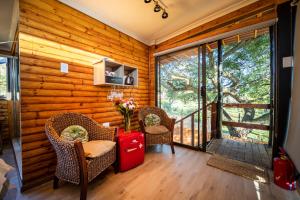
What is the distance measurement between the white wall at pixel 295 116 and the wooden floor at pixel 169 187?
18.2 inches

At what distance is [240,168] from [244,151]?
822mm

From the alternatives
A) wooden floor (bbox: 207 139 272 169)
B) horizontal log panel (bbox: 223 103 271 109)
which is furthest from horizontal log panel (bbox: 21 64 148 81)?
horizontal log panel (bbox: 223 103 271 109)

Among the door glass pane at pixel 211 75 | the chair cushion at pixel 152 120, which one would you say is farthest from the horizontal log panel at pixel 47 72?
the door glass pane at pixel 211 75

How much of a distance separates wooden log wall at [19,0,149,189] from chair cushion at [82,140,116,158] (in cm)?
64

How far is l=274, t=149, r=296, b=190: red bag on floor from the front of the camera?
167 cm

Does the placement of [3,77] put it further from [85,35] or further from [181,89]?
[181,89]

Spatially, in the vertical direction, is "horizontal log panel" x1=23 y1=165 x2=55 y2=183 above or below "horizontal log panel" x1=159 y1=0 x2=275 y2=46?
below

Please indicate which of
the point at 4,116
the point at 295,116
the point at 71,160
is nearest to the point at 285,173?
the point at 295,116

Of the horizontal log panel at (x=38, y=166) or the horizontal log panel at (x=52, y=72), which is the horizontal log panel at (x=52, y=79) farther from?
the horizontal log panel at (x=38, y=166)

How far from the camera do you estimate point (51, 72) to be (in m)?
1.95

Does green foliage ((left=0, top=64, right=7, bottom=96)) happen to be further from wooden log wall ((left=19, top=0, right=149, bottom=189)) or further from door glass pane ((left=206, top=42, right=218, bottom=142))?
door glass pane ((left=206, top=42, right=218, bottom=142))

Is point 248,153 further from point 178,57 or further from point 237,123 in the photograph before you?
point 178,57

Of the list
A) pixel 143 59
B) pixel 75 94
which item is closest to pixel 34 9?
pixel 75 94

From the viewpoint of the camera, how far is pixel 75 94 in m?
2.21
